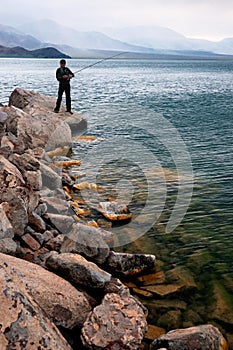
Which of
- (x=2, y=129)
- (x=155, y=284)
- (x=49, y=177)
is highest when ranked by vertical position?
(x=2, y=129)

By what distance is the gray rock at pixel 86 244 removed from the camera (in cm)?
946

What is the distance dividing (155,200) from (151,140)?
36.4ft

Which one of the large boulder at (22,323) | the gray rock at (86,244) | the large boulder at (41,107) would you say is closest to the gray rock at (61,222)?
the gray rock at (86,244)

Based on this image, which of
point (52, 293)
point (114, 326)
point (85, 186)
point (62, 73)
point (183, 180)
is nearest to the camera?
point (114, 326)

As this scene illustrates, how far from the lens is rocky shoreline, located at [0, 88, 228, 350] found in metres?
5.67

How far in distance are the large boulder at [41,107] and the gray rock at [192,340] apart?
16.6 metres

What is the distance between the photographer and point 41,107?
77.5 feet

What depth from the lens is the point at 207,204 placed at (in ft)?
45.5

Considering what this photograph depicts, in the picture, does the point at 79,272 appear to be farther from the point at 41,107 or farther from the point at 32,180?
the point at 41,107

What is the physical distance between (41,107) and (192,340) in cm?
1921

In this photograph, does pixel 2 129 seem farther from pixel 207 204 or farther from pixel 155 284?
pixel 155 284

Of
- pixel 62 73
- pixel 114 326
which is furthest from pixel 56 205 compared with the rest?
pixel 62 73

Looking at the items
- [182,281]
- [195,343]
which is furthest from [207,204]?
[195,343]

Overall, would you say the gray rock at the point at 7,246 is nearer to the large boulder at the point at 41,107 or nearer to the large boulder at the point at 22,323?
the large boulder at the point at 22,323
